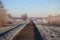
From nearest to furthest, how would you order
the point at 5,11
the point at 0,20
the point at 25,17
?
1. the point at 0,20
2. the point at 5,11
3. the point at 25,17

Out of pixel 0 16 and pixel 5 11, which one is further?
pixel 5 11

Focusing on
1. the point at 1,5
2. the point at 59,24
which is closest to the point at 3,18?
the point at 1,5

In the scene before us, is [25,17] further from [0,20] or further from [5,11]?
[0,20]

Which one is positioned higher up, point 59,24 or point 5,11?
point 5,11

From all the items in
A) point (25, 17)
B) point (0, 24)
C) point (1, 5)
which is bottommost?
point (25, 17)

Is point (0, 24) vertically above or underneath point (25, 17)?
above

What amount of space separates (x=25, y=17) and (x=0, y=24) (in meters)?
68.2

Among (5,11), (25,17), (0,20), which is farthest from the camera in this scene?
(25,17)

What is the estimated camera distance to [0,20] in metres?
36.3

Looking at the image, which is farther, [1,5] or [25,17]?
[25,17]

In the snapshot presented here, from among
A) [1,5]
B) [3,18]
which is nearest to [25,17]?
[1,5]

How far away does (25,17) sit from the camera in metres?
105

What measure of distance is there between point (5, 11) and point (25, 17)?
201 feet

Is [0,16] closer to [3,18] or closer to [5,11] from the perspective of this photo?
[3,18]
